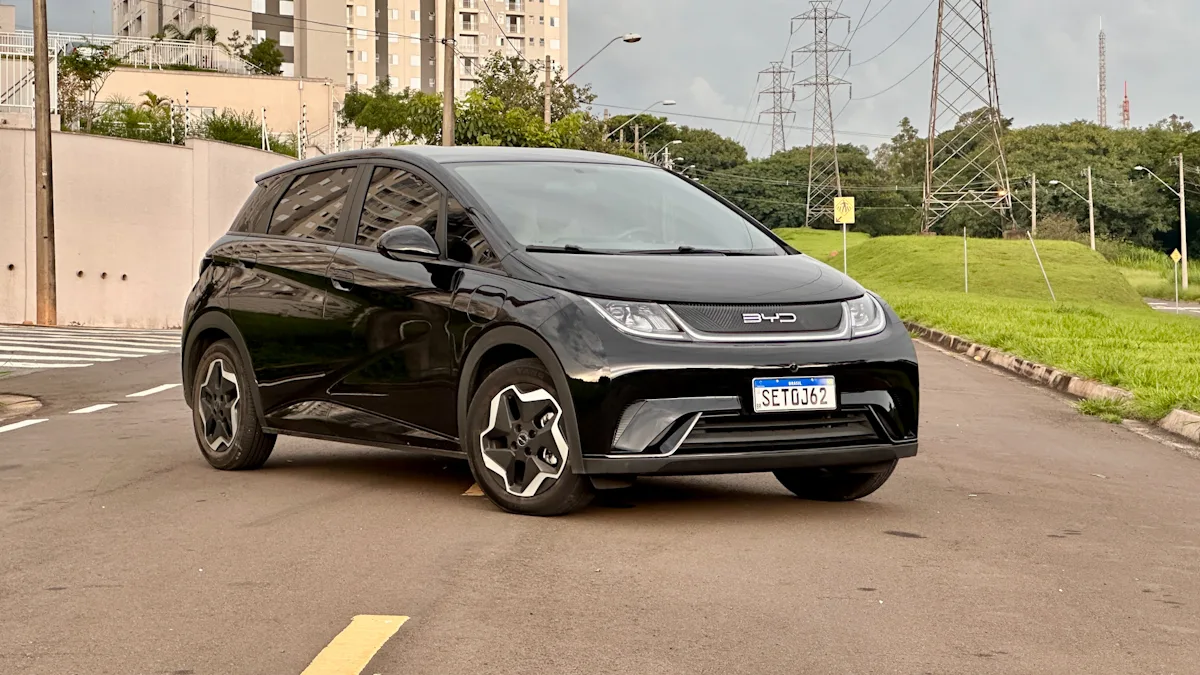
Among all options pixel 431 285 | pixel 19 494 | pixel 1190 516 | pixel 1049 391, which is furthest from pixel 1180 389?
pixel 19 494

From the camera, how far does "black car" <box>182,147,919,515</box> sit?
21.7 feet

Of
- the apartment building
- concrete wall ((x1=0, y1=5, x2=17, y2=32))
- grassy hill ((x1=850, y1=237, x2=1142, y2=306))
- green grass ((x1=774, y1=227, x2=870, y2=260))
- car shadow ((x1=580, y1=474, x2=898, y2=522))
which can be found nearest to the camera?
car shadow ((x1=580, y1=474, x2=898, y2=522))

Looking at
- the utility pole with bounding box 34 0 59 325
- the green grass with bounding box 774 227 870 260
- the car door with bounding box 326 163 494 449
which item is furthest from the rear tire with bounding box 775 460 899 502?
the green grass with bounding box 774 227 870 260

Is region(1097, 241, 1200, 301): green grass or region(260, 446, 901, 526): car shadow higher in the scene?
region(1097, 241, 1200, 301): green grass

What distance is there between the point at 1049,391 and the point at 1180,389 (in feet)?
9.08

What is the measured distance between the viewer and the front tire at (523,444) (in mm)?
6801

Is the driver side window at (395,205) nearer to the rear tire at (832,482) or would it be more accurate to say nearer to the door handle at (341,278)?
the door handle at (341,278)

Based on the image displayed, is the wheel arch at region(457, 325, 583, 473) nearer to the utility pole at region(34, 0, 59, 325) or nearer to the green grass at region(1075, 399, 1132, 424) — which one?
the green grass at region(1075, 399, 1132, 424)

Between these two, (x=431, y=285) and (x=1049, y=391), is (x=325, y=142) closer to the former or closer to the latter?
(x=1049, y=391)

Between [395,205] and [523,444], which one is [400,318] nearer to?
[395,205]

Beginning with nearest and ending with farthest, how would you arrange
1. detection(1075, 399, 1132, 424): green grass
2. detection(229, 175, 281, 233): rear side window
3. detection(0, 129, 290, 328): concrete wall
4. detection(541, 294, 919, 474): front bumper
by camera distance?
detection(541, 294, 919, 474): front bumper
detection(229, 175, 281, 233): rear side window
detection(1075, 399, 1132, 424): green grass
detection(0, 129, 290, 328): concrete wall

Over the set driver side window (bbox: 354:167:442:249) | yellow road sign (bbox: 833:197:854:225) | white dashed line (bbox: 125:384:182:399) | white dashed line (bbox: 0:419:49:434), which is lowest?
white dashed line (bbox: 0:419:49:434)

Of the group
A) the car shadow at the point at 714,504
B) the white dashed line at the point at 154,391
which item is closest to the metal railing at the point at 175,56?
the white dashed line at the point at 154,391

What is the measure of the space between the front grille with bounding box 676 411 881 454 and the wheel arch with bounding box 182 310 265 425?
2.91 metres
